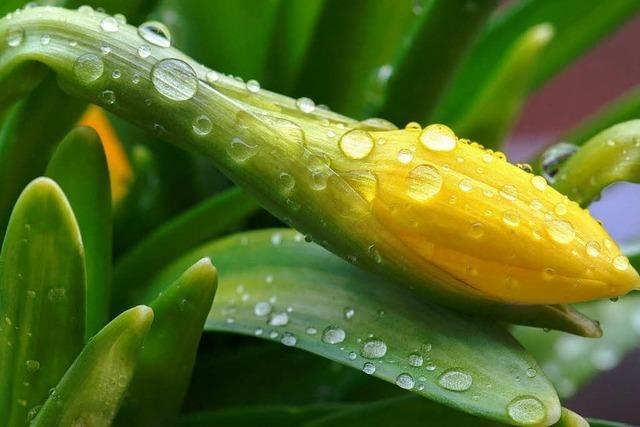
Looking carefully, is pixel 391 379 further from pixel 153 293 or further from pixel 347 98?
pixel 347 98

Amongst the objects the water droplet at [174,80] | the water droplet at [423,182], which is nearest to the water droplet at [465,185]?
the water droplet at [423,182]

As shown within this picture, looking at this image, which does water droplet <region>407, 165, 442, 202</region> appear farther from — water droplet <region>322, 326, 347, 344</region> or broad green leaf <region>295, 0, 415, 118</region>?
broad green leaf <region>295, 0, 415, 118</region>

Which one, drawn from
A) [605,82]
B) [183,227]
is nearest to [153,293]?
[183,227]

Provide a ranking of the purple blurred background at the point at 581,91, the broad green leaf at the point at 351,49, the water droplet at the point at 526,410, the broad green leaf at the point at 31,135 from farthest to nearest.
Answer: the purple blurred background at the point at 581,91, the broad green leaf at the point at 351,49, the broad green leaf at the point at 31,135, the water droplet at the point at 526,410

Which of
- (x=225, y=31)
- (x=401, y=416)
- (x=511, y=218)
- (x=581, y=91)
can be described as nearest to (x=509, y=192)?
(x=511, y=218)

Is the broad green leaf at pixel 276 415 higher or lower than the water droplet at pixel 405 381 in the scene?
lower

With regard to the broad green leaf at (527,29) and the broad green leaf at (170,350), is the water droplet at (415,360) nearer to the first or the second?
the broad green leaf at (170,350)

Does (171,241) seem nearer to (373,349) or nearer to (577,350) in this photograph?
(373,349)

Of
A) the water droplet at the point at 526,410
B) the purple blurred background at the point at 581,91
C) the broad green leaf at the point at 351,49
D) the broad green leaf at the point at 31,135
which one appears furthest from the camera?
the purple blurred background at the point at 581,91
